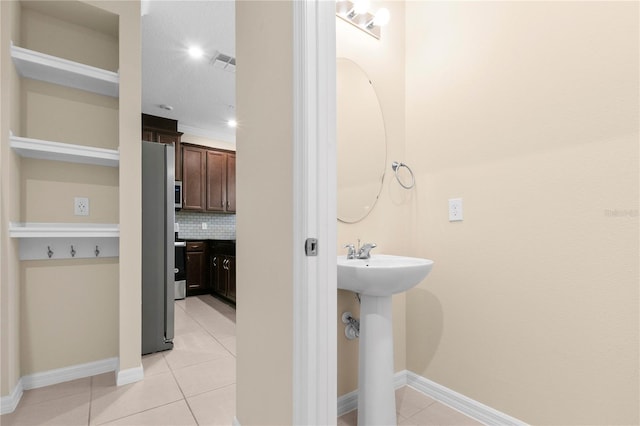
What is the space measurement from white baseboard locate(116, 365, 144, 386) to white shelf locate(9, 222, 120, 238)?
34.5 inches

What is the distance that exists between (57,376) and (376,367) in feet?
6.83

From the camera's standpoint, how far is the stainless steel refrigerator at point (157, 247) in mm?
2465

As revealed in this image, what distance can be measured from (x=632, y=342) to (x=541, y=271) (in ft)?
1.20

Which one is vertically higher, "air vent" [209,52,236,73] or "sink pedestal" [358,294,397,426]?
"air vent" [209,52,236,73]

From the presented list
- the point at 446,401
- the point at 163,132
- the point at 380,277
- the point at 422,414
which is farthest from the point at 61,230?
the point at 163,132

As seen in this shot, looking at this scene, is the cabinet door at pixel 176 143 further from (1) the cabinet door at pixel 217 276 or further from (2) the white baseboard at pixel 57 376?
(2) the white baseboard at pixel 57 376

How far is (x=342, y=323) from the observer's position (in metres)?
1.67

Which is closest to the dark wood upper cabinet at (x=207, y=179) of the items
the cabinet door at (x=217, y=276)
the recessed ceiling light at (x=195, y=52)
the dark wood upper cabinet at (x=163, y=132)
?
the dark wood upper cabinet at (x=163, y=132)

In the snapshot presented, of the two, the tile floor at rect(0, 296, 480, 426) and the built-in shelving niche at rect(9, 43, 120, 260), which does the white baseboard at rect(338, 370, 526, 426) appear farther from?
the built-in shelving niche at rect(9, 43, 120, 260)

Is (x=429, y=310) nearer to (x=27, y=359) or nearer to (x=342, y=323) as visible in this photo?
(x=342, y=323)

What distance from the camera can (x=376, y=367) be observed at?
1.43 meters

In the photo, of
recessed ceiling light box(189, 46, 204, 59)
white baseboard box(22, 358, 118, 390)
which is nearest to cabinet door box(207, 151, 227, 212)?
recessed ceiling light box(189, 46, 204, 59)

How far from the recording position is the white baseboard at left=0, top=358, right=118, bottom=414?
5.77ft

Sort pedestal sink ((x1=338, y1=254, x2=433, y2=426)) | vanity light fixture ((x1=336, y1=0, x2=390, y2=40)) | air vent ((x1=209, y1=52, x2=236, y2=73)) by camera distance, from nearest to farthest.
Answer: pedestal sink ((x1=338, y1=254, x2=433, y2=426)) → vanity light fixture ((x1=336, y1=0, x2=390, y2=40)) → air vent ((x1=209, y1=52, x2=236, y2=73))
